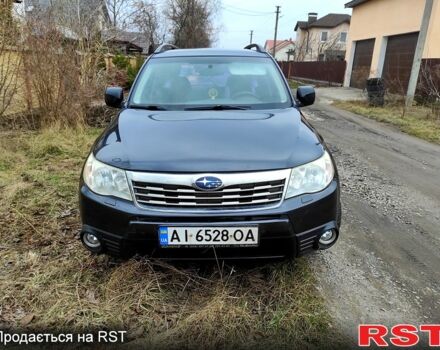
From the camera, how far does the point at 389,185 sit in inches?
193

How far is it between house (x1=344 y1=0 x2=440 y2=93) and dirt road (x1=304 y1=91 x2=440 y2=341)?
909 centimetres

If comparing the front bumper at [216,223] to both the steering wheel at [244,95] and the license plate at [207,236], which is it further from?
the steering wheel at [244,95]

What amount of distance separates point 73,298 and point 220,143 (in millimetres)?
1376

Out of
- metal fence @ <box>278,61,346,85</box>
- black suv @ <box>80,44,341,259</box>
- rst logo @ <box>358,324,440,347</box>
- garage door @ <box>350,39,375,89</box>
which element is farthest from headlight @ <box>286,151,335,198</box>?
metal fence @ <box>278,61,346,85</box>

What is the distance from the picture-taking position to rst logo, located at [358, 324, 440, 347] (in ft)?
7.26

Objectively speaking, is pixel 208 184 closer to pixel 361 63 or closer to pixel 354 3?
pixel 361 63

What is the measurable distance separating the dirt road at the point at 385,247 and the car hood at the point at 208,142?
1005 millimetres

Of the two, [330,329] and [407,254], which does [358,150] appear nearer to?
[407,254]

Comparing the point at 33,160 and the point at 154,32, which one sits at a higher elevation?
the point at 154,32

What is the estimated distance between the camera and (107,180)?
7.67 feet

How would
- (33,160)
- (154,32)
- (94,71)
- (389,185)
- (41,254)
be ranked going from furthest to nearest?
(154,32) → (94,71) → (33,160) → (389,185) → (41,254)

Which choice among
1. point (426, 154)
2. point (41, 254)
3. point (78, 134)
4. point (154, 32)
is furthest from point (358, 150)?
point (154, 32)

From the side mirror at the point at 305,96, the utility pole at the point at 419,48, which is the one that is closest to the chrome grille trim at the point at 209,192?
the side mirror at the point at 305,96

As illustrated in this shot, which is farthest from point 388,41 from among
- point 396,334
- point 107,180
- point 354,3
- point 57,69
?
point 107,180
